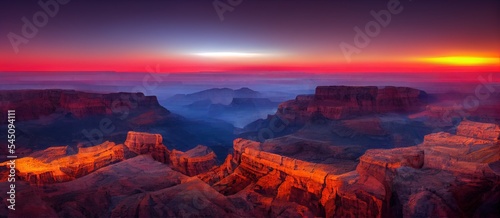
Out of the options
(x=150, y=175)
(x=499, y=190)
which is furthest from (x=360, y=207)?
(x=150, y=175)

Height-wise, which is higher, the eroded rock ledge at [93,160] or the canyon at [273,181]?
the canyon at [273,181]

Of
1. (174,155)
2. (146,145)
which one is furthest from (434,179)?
(146,145)

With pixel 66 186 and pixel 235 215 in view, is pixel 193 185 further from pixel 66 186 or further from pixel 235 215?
pixel 66 186

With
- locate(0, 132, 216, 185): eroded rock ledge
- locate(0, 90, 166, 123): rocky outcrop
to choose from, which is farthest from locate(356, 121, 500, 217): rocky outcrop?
locate(0, 90, 166, 123): rocky outcrop

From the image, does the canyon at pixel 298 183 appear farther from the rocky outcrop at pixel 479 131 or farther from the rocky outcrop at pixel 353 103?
the rocky outcrop at pixel 353 103

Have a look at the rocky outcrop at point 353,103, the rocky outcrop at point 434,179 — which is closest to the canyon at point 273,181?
the rocky outcrop at point 434,179
